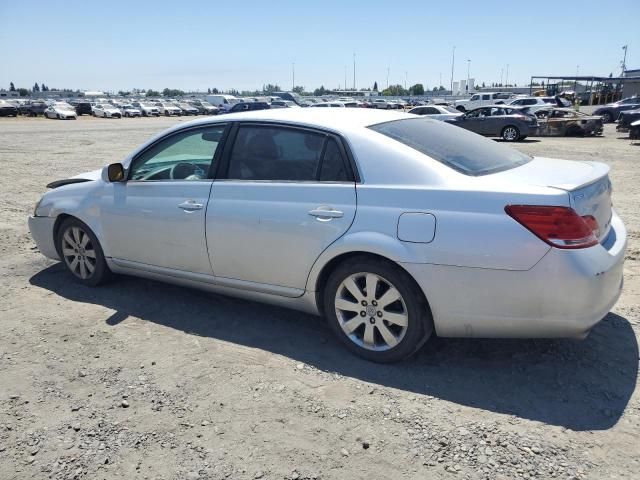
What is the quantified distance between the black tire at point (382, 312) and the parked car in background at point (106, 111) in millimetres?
54454

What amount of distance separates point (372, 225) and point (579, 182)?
1.24 metres

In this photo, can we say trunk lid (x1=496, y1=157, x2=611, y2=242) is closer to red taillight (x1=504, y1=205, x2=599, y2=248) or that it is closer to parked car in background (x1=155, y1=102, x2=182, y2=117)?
red taillight (x1=504, y1=205, x2=599, y2=248)

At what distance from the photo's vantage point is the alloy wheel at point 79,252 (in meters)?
4.83

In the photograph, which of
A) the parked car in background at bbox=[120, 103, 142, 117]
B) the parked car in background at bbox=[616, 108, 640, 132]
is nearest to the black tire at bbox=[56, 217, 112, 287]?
the parked car in background at bbox=[616, 108, 640, 132]

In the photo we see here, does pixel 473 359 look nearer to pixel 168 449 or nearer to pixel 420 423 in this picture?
pixel 420 423

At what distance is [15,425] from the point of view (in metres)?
2.93

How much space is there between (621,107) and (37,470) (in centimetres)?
3868

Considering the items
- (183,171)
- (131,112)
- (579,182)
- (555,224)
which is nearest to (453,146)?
(579,182)

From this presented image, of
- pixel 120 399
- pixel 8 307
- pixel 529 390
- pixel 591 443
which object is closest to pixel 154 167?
pixel 8 307

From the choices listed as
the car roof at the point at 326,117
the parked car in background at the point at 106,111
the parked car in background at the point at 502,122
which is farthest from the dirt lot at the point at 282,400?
the parked car in background at the point at 106,111

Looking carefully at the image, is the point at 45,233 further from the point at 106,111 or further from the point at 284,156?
the point at 106,111

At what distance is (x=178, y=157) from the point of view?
179 inches

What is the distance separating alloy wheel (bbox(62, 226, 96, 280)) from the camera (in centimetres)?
483

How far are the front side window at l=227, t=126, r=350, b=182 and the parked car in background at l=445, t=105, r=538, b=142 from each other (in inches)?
780
